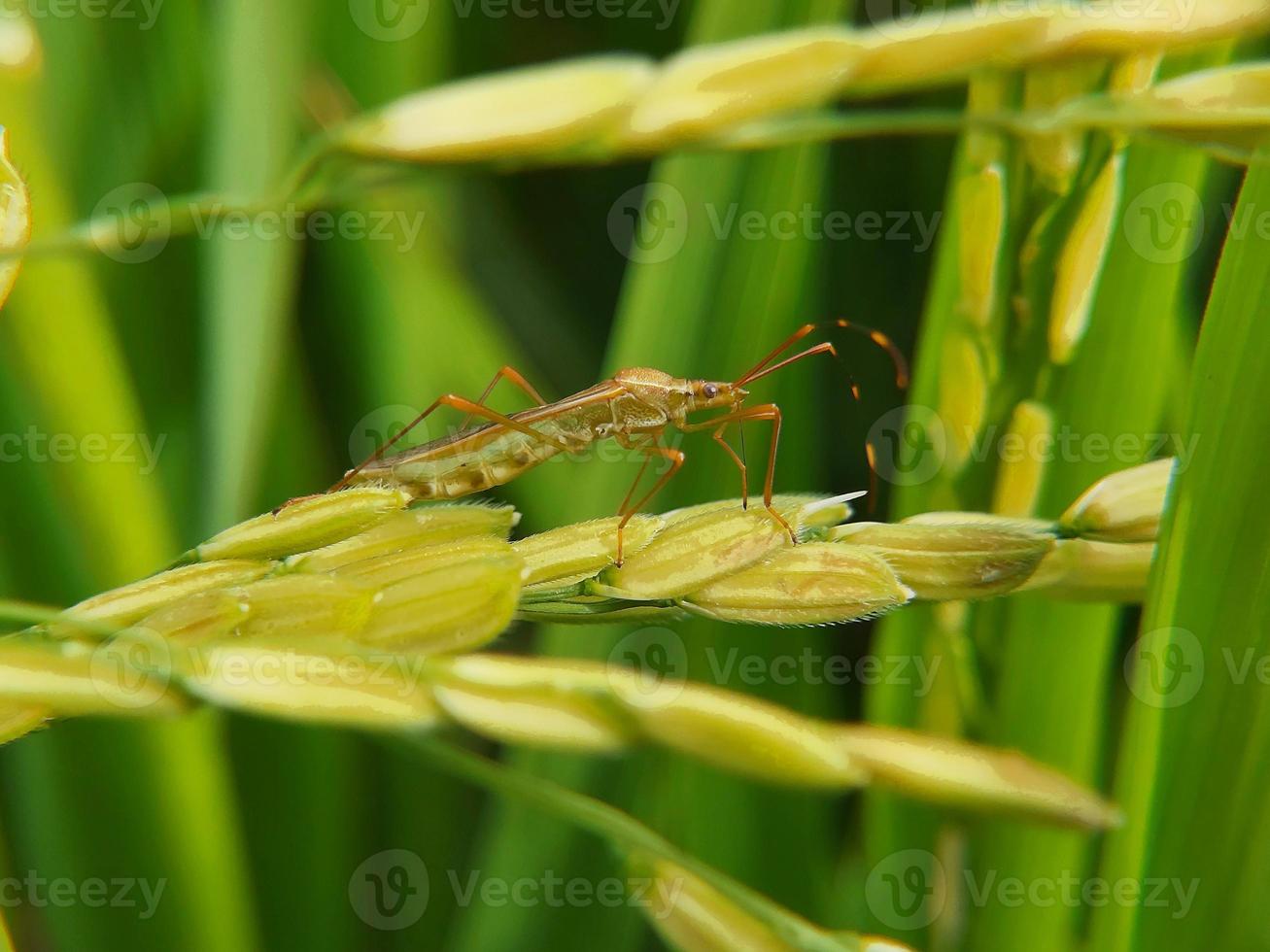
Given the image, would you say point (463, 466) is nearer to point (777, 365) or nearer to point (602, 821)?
point (777, 365)

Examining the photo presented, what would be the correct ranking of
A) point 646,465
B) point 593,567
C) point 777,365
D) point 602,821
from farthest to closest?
1. point 646,465
2. point 777,365
3. point 593,567
4. point 602,821

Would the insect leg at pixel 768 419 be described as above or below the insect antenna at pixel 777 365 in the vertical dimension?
below

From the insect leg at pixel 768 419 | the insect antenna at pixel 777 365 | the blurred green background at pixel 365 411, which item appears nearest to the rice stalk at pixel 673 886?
the blurred green background at pixel 365 411

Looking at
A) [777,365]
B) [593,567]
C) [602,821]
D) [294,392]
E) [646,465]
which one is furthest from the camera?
[294,392]

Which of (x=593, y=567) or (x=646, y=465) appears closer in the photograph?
(x=593, y=567)

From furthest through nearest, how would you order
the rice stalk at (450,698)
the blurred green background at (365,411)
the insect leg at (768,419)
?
1. the insect leg at (768,419)
2. the blurred green background at (365,411)
3. the rice stalk at (450,698)

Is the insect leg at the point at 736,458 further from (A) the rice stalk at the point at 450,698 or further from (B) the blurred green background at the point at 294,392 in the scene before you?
(A) the rice stalk at the point at 450,698

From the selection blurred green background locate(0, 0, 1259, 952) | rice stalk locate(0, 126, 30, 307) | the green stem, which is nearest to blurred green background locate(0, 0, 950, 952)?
blurred green background locate(0, 0, 1259, 952)

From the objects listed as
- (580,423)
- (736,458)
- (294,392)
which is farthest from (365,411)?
(736,458)

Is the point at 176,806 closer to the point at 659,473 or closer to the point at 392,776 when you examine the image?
the point at 392,776
